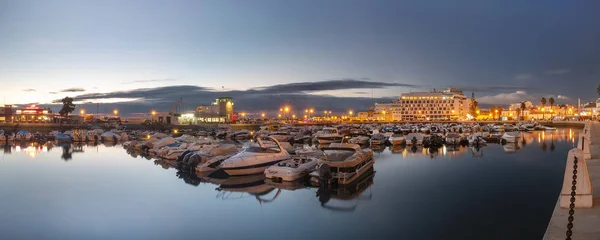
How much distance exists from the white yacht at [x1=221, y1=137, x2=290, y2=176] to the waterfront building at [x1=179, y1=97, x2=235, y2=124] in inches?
4272

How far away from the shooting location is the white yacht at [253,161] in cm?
2586

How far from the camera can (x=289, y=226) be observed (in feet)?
52.1

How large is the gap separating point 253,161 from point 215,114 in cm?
12461

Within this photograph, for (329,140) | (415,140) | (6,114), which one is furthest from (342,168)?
(6,114)

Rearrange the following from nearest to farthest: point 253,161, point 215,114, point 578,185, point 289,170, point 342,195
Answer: point 578,185 < point 342,195 < point 289,170 < point 253,161 < point 215,114

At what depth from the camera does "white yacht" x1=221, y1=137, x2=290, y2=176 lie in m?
25.9

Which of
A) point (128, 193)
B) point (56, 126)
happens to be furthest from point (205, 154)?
point (56, 126)

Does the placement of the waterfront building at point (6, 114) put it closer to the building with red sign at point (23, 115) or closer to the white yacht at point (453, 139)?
the building with red sign at point (23, 115)

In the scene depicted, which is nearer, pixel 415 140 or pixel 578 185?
pixel 578 185

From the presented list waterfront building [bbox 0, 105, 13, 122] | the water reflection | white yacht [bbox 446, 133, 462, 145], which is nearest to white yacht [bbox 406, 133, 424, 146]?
white yacht [bbox 446, 133, 462, 145]

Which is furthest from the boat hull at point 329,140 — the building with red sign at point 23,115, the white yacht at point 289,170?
the building with red sign at point 23,115

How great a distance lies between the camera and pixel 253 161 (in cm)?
2630

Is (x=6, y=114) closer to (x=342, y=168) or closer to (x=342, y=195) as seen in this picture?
(x=342, y=168)

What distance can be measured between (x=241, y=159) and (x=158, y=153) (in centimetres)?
1596
